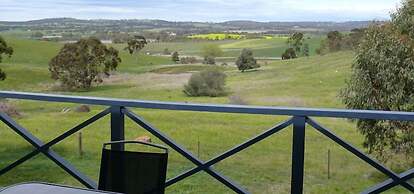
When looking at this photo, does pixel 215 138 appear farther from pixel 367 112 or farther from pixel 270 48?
pixel 270 48

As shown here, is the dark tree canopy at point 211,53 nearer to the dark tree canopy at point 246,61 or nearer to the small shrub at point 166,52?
the dark tree canopy at point 246,61

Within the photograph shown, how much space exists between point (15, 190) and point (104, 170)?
0.36 m

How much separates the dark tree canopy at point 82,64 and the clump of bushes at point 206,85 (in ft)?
13.1

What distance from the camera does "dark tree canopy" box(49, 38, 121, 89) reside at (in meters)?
22.9

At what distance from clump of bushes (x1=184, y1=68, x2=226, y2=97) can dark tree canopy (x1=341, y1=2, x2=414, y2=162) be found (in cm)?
1552

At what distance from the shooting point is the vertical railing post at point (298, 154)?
232 centimetres

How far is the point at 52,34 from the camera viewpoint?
21.0 metres

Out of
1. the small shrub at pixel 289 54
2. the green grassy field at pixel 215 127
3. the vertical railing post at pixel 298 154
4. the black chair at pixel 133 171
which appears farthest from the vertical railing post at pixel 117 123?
the small shrub at pixel 289 54

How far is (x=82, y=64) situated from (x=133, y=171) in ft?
76.9

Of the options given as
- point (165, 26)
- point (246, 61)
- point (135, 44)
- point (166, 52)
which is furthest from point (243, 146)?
point (246, 61)


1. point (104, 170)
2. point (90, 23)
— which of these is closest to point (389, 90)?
point (104, 170)

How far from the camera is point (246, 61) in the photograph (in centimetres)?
3612

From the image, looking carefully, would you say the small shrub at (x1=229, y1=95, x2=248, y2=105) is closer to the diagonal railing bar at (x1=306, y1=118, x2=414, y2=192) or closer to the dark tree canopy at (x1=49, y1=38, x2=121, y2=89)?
the dark tree canopy at (x1=49, y1=38, x2=121, y2=89)

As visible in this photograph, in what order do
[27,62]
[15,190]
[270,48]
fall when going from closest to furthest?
[15,190]
[270,48]
[27,62]
